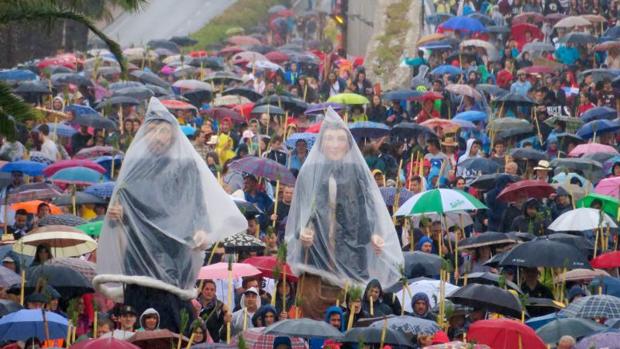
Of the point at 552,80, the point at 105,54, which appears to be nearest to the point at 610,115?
the point at 552,80

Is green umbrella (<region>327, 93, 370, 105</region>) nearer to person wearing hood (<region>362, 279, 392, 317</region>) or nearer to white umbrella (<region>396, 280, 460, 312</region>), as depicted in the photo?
white umbrella (<region>396, 280, 460, 312</region>)

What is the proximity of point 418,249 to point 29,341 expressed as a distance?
599 centimetres

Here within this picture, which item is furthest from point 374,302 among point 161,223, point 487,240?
point 487,240

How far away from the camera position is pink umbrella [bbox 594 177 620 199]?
23.0m

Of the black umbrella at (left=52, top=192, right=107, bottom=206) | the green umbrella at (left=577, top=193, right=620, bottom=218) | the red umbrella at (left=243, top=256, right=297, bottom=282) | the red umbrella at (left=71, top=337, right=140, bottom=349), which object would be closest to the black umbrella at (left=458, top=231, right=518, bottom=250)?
the green umbrella at (left=577, top=193, right=620, bottom=218)

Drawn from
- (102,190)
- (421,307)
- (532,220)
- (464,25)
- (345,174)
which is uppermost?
(464,25)

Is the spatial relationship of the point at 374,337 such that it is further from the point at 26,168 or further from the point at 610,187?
the point at 26,168

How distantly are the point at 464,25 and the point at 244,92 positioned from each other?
6.09 m

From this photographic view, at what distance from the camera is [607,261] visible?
2012 cm

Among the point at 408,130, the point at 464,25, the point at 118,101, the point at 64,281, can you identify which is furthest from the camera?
the point at 464,25

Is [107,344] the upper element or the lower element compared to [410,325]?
upper

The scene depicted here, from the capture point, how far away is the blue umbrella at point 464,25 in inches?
1425

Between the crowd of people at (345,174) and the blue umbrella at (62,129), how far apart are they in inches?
2.6

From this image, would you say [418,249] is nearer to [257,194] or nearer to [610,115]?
[257,194]
